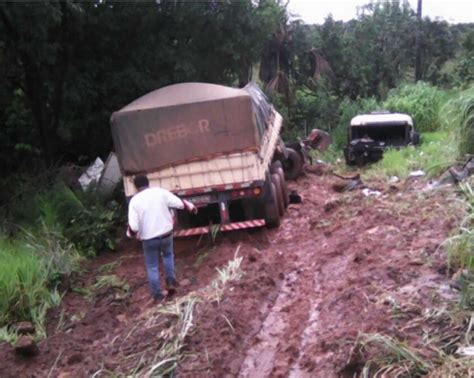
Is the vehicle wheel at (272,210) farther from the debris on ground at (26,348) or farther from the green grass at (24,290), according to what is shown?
→ the debris on ground at (26,348)

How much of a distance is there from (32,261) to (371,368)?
527 cm

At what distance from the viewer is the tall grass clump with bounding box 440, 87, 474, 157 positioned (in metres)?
11.3

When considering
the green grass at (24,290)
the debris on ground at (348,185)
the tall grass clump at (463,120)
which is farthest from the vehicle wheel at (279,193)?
the green grass at (24,290)

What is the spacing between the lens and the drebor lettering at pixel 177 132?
10250mm

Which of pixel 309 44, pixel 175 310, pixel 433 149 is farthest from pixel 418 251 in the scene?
pixel 309 44

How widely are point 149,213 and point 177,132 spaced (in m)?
3.01

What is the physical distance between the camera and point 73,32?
14922 mm

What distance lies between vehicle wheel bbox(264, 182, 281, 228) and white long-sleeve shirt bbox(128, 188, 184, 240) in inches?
134

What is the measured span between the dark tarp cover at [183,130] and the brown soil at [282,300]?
154cm

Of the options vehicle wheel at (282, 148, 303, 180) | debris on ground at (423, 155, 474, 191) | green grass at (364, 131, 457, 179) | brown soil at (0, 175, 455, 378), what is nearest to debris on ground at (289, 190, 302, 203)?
green grass at (364, 131, 457, 179)

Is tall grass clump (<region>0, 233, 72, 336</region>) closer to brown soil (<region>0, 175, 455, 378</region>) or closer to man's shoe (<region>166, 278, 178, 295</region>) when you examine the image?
brown soil (<region>0, 175, 455, 378</region>)

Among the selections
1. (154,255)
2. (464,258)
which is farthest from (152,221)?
(464,258)

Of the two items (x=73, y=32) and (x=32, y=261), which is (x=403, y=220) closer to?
(x=32, y=261)

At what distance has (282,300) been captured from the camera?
24.3ft
